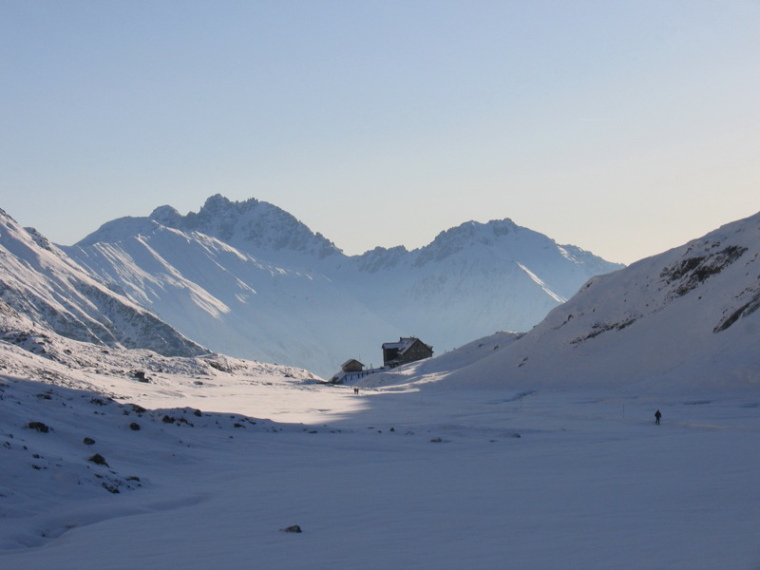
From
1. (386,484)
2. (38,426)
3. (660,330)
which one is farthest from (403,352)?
(386,484)

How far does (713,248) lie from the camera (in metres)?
94.2

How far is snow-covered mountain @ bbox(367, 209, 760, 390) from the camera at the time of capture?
65875 mm

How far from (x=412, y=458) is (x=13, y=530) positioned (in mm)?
14977

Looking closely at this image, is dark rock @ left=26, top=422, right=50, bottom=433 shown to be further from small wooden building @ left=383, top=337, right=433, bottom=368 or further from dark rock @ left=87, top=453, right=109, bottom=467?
small wooden building @ left=383, top=337, right=433, bottom=368

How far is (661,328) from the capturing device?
83188 mm

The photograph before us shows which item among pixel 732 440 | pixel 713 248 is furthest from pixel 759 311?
pixel 732 440

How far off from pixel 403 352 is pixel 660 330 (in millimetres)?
80429

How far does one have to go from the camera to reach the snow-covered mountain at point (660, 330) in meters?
65.9

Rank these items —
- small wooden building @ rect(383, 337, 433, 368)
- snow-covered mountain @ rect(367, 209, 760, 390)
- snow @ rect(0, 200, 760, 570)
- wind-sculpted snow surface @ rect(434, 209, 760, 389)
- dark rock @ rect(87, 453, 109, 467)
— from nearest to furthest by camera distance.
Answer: snow @ rect(0, 200, 760, 570)
dark rock @ rect(87, 453, 109, 467)
snow-covered mountain @ rect(367, 209, 760, 390)
wind-sculpted snow surface @ rect(434, 209, 760, 389)
small wooden building @ rect(383, 337, 433, 368)

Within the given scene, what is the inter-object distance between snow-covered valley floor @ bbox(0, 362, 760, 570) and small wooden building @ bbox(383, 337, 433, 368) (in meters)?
120

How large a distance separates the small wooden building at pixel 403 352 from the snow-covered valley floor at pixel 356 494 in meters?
120

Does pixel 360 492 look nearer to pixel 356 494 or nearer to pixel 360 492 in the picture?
pixel 360 492

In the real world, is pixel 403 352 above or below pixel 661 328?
below

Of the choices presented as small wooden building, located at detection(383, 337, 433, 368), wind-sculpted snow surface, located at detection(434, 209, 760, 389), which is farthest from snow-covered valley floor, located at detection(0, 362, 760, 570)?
small wooden building, located at detection(383, 337, 433, 368)
